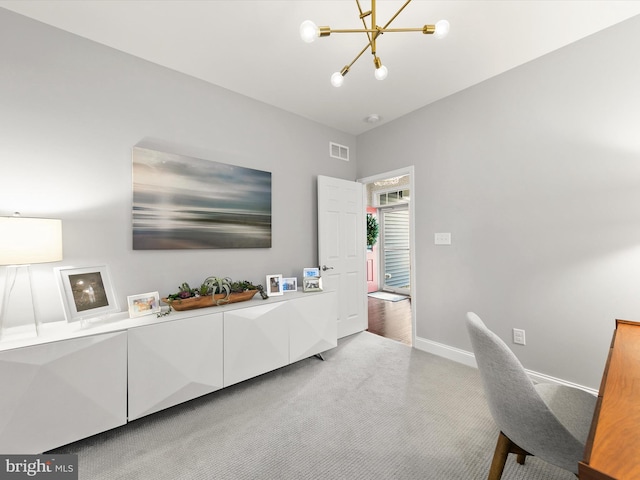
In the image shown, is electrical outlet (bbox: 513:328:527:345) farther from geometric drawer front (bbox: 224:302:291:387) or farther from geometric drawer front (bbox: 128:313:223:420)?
geometric drawer front (bbox: 128:313:223:420)

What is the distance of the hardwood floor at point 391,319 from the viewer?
3.54 meters

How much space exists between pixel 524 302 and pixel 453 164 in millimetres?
1447

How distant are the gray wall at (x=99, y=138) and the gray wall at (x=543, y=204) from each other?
2.01 metres

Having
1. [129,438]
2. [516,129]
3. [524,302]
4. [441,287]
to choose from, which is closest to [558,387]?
[524,302]

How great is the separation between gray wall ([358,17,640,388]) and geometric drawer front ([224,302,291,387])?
65.3 inches

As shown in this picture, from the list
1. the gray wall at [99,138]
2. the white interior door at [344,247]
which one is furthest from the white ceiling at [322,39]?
the white interior door at [344,247]

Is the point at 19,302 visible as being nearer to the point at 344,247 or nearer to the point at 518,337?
the point at 344,247

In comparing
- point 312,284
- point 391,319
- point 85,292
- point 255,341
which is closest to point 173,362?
point 255,341

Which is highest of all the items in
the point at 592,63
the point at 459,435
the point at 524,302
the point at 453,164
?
the point at 592,63

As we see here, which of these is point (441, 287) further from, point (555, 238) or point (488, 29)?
point (488, 29)

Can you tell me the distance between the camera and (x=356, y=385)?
2.27 metres

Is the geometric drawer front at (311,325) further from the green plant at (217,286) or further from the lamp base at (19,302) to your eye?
the lamp base at (19,302)

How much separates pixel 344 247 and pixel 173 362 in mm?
2208

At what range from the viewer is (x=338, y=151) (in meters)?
3.61
